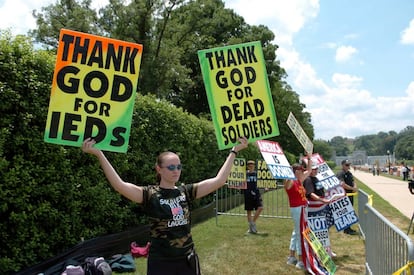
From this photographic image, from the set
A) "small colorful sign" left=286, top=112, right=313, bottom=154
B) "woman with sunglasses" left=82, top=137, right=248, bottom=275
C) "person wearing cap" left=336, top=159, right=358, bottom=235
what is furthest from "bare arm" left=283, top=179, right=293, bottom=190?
"woman with sunglasses" left=82, top=137, right=248, bottom=275

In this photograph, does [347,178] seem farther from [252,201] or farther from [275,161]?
[275,161]

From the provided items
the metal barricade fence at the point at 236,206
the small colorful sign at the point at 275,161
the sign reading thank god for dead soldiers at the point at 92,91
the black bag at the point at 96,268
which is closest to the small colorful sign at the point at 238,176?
the metal barricade fence at the point at 236,206

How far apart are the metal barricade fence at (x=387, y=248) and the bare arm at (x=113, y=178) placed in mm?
2290

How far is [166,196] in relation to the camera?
3576 mm

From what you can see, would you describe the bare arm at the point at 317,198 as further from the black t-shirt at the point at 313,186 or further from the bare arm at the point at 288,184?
the bare arm at the point at 288,184

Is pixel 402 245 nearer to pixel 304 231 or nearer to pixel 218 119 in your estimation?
pixel 218 119

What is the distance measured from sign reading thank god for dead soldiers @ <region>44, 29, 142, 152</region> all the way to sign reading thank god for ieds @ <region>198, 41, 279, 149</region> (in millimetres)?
899

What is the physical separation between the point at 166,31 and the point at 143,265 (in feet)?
91.7

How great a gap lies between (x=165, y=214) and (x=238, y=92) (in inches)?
66.6

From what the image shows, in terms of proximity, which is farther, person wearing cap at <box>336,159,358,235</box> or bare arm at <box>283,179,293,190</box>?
person wearing cap at <box>336,159,358,235</box>

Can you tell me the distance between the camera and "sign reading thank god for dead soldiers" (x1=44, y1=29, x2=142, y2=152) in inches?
142

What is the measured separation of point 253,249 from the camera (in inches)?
361

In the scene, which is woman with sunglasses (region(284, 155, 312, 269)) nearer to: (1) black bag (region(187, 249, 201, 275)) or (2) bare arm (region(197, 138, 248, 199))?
(2) bare arm (region(197, 138, 248, 199))

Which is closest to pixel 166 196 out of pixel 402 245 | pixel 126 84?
pixel 126 84
